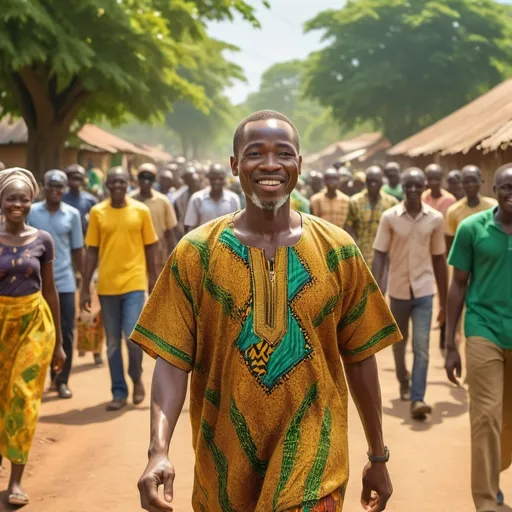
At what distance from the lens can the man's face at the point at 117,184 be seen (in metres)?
7.79

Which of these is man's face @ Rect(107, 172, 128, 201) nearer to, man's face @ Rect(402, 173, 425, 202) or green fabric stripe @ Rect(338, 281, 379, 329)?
man's face @ Rect(402, 173, 425, 202)

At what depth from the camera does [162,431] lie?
2.98 m

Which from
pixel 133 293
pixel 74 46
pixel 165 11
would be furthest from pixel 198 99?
pixel 133 293

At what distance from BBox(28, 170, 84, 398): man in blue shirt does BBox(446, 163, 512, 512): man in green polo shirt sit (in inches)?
154

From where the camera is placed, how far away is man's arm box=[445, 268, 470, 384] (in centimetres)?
541

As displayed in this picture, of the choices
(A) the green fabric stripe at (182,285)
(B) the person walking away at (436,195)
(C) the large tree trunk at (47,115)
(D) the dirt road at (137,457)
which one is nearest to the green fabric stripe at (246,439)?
(A) the green fabric stripe at (182,285)

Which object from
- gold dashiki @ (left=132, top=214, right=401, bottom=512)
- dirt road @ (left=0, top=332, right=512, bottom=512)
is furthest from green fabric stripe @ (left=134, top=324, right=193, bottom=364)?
dirt road @ (left=0, top=332, right=512, bottom=512)

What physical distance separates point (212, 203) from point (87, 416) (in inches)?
115

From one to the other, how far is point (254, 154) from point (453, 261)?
2.62 metres

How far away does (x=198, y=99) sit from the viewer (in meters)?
20.6

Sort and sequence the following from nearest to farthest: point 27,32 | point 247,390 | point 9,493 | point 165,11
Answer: point 247,390 < point 9,493 < point 27,32 < point 165,11

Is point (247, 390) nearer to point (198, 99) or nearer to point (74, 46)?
point (74, 46)

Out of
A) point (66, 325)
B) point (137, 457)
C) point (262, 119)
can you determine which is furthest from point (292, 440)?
point (66, 325)

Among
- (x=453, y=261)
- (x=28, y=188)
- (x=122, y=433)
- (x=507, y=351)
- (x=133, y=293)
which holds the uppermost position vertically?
(x=28, y=188)
